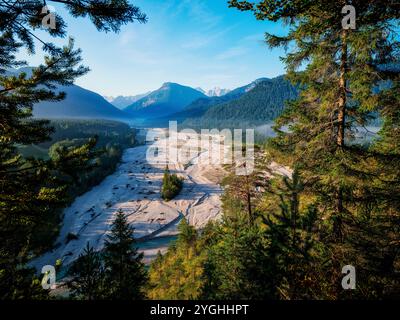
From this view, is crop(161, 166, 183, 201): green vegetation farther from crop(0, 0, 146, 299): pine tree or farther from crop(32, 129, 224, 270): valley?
crop(0, 0, 146, 299): pine tree

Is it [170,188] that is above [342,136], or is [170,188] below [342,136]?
below

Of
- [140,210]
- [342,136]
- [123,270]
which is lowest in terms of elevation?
[140,210]

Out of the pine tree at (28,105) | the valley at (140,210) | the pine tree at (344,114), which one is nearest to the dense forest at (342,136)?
the pine tree at (344,114)

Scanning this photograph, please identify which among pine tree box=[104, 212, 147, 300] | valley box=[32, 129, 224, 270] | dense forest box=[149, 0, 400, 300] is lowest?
valley box=[32, 129, 224, 270]

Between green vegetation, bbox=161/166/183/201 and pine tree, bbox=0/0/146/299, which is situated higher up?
pine tree, bbox=0/0/146/299

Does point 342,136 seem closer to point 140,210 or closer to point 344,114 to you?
point 344,114

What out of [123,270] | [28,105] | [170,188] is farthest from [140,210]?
[28,105]

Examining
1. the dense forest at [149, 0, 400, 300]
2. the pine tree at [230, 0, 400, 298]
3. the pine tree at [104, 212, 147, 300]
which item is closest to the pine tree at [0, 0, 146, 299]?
the dense forest at [149, 0, 400, 300]

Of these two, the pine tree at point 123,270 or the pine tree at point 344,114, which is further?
the pine tree at point 123,270

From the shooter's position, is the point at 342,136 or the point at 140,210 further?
the point at 140,210

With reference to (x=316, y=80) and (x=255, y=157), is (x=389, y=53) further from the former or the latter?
(x=255, y=157)

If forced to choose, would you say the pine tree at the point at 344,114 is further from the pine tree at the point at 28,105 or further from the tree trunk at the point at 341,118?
the pine tree at the point at 28,105
